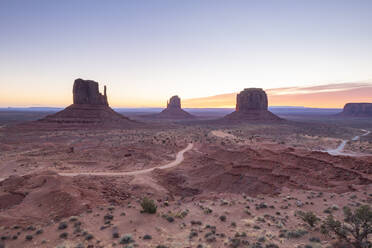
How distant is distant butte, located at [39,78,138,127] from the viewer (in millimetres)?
68206

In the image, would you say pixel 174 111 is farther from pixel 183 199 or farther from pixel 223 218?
pixel 223 218

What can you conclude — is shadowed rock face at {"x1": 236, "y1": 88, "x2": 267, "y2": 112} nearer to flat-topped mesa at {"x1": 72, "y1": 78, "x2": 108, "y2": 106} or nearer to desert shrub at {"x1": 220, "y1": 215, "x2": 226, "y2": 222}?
flat-topped mesa at {"x1": 72, "y1": 78, "x2": 108, "y2": 106}

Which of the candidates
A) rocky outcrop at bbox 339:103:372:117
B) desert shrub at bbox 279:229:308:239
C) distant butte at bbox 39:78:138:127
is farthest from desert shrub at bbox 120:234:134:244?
rocky outcrop at bbox 339:103:372:117

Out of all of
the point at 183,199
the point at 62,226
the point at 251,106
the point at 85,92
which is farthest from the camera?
the point at 251,106

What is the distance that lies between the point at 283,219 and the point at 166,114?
15160 cm

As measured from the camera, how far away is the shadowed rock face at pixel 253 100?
107062mm

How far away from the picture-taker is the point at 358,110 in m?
178

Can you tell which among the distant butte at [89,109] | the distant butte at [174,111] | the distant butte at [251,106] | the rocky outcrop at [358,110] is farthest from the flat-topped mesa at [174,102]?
the rocky outcrop at [358,110]

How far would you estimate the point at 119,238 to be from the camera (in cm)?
839

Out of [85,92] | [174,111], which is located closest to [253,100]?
[174,111]

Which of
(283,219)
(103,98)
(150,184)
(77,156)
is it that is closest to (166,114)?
(103,98)

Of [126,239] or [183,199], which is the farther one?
[183,199]

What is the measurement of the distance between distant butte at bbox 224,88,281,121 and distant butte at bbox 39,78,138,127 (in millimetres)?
61777

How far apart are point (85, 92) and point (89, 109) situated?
25.2 ft
